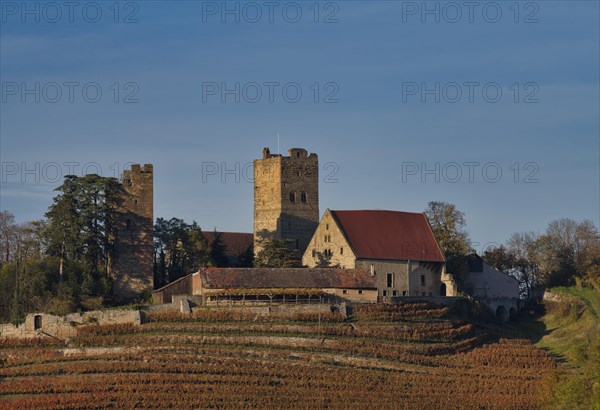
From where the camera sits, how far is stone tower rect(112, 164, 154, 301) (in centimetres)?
8812

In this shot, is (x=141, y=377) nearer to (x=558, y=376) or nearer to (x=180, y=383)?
(x=180, y=383)

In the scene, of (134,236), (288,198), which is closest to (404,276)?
(288,198)

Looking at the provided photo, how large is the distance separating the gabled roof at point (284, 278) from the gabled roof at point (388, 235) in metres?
2.72

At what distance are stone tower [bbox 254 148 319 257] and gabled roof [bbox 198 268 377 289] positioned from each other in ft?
27.9

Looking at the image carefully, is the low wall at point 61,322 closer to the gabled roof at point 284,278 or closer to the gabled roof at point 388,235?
the gabled roof at point 284,278

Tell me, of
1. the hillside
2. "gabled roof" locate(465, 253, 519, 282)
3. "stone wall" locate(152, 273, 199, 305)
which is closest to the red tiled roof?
"stone wall" locate(152, 273, 199, 305)

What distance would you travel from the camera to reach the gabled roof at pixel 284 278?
84.1 meters

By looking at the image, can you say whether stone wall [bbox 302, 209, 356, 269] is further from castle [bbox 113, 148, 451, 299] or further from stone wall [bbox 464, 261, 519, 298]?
stone wall [bbox 464, 261, 519, 298]

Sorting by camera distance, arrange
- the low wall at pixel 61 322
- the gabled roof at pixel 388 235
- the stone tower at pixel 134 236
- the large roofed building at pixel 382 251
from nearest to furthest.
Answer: the low wall at pixel 61 322 < the stone tower at pixel 134 236 < the large roofed building at pixel 382 251 < the gabled roof at pixel 388 235

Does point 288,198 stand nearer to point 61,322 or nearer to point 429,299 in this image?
point 429,299

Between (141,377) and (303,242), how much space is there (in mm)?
24880

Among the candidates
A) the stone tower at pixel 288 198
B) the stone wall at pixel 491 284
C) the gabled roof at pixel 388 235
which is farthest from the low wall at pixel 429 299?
the stone tower at pixel 288 198

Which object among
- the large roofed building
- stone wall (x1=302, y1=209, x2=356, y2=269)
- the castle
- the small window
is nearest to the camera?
the small window

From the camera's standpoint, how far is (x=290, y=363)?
253ft
